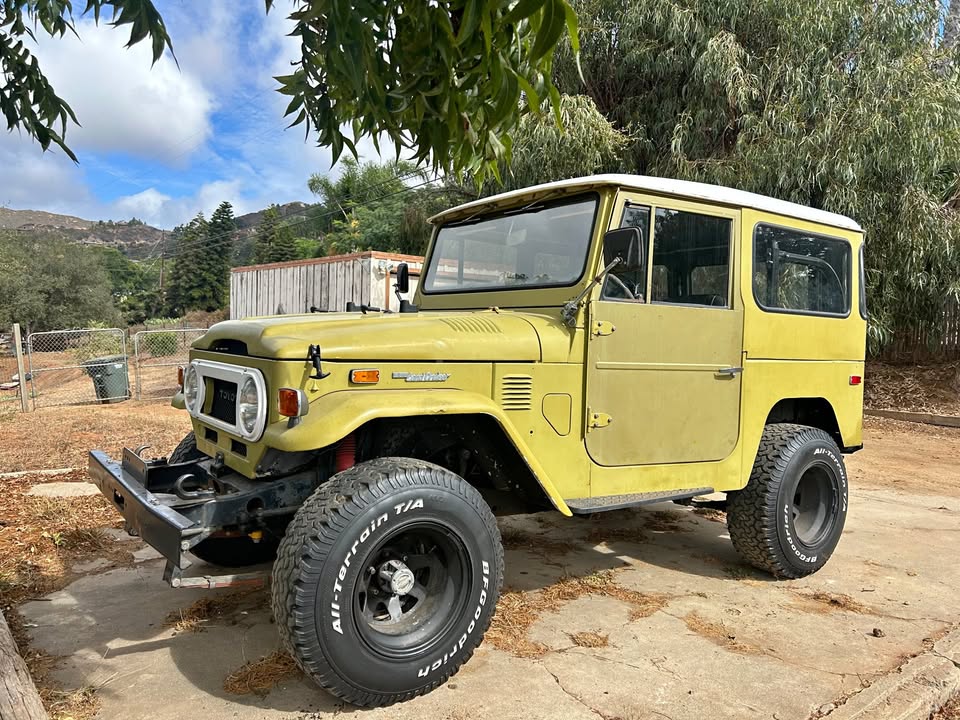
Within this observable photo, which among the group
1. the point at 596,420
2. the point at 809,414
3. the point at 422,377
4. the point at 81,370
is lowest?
the point at 81,370

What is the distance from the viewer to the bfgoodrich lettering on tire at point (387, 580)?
2691 mm

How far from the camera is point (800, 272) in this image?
471 centimetres

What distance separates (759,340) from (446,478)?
91.0 inches

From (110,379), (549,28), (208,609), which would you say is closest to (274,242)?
(110,379)

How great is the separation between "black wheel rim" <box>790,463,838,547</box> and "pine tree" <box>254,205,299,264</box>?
164 ft

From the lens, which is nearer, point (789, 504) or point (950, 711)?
point (950, 711)

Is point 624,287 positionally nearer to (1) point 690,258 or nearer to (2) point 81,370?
(1) point 690,258

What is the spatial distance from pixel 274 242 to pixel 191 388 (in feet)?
177

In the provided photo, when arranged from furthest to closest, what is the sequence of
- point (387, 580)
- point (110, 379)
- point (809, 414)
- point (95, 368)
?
point (110, 379) → point (95, 368) → point (809, 414) → point (387, 580)

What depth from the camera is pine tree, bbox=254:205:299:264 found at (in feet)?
177

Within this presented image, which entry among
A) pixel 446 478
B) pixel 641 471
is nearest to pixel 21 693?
pixel 446 478

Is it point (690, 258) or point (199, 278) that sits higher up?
point (199, 278)

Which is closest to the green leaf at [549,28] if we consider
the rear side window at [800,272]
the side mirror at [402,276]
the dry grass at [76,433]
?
the rear side window at [800,272]

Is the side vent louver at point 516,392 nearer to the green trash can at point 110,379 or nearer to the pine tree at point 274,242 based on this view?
the green trash can at point 110,379
